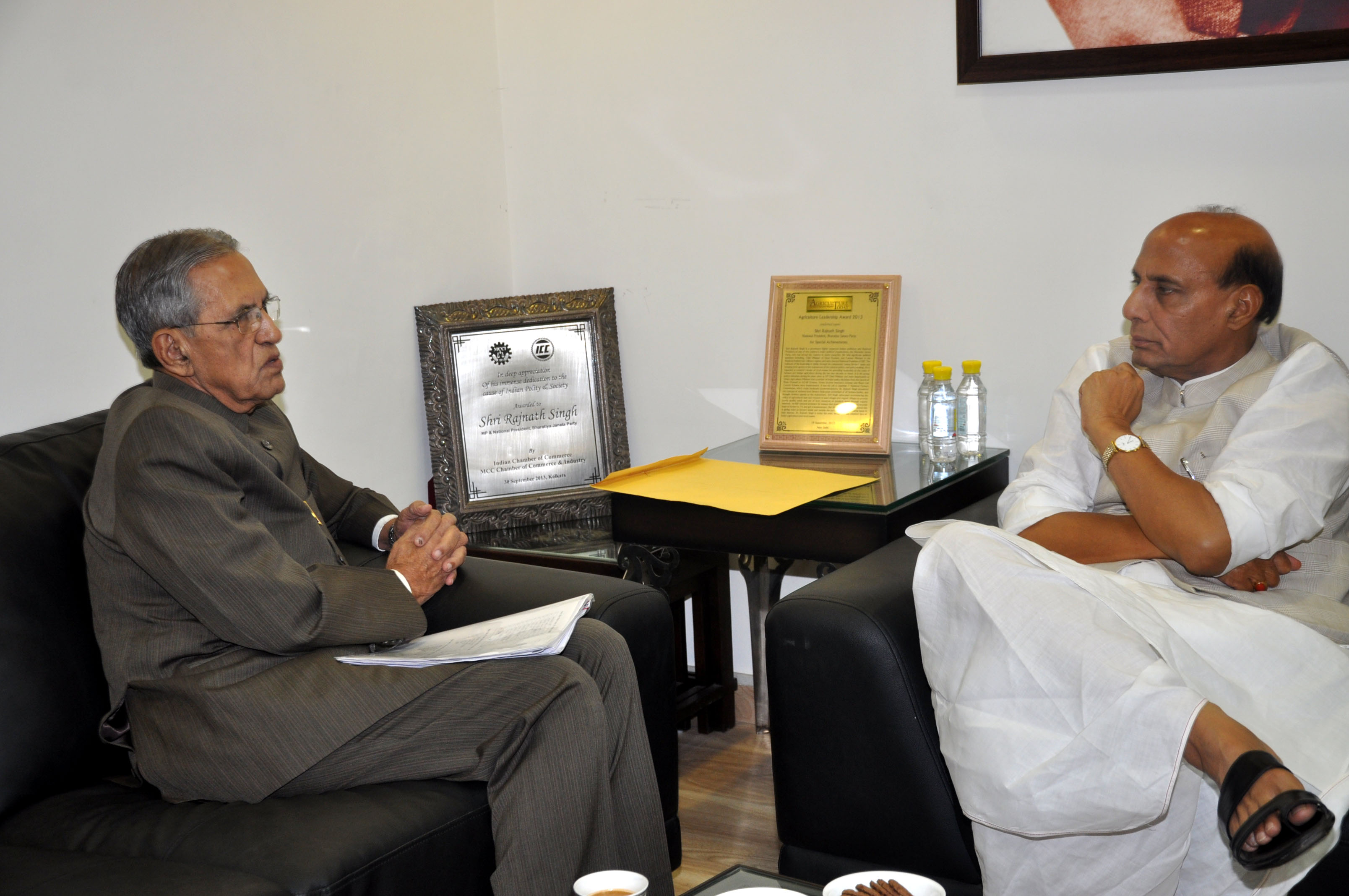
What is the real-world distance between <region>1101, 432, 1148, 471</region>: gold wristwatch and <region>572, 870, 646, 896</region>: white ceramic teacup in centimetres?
114

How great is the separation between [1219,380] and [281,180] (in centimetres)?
195

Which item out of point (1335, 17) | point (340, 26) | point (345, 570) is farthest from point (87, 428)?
point (1335, 17)

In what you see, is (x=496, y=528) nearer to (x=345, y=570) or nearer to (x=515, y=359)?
(x=515, y=359)

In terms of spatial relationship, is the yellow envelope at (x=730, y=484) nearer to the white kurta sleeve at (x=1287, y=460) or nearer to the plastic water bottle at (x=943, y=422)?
the plastic water bottle at (x=943, y=422)

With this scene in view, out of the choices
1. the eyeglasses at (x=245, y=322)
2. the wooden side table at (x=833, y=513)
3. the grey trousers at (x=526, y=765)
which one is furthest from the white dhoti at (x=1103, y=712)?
the eyeglasses at (x=245, y=322)

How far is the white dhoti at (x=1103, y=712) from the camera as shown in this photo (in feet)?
4.92

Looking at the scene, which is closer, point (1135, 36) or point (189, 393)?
point (189, 393)

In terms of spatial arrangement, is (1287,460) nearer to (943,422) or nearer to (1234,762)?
(1234,762)

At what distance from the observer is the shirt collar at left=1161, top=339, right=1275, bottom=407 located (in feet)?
6.49

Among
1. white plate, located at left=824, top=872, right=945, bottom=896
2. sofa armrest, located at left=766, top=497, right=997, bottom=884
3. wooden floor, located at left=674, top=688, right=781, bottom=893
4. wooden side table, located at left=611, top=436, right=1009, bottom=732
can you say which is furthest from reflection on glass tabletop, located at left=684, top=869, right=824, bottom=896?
wooden side table, located at left=611, top=436, right=1009, bottom=732

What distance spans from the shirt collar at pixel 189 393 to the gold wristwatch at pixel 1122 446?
1.47m

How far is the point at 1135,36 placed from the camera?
7.61 feet

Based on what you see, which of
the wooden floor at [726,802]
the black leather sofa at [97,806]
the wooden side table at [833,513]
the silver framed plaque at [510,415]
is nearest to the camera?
the black leather sofa at [97,806]

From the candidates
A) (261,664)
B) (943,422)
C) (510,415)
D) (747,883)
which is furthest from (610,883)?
(510,415)
